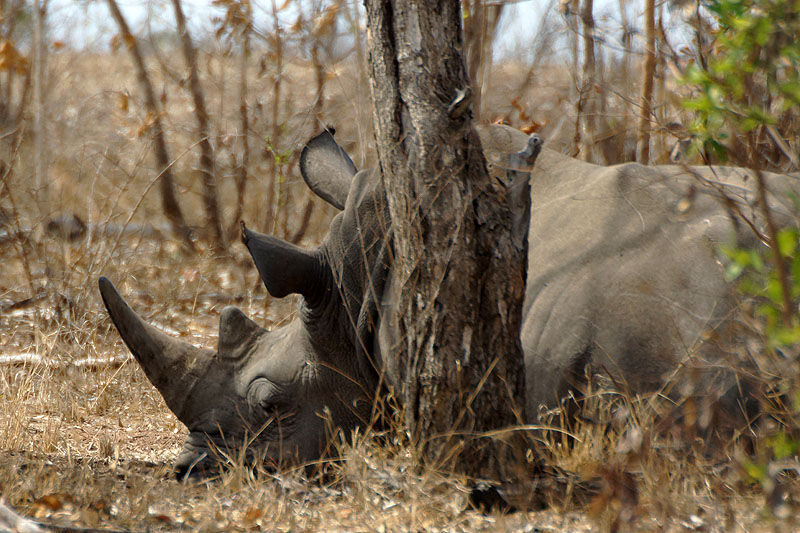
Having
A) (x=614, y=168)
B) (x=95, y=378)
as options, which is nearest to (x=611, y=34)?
(x=614, y=168)

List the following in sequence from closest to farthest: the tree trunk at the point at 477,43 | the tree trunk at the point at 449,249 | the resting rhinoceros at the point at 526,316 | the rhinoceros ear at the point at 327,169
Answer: the tree trunk at the point at 449,249 → the resting rhinoceros at the point at 526,316 → the rhinoceros ear at the point at 327,169 → the tree trunk at the point at 477,43

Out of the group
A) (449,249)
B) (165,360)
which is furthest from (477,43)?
(449,249)

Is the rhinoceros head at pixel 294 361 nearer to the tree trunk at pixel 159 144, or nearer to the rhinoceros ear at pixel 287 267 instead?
the rhinoceros ear at pixel 287 267

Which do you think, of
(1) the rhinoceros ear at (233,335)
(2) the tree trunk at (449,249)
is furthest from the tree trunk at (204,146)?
(2) the tree trunk at (449,249)

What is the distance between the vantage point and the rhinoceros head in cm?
396

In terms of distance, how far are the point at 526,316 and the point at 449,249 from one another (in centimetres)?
79

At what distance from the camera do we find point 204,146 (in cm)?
883

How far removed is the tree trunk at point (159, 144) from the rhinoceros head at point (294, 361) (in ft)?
15.2

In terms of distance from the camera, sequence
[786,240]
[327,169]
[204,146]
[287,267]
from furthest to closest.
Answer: [204,146] < [327,169] < [287,267] < [786,240]

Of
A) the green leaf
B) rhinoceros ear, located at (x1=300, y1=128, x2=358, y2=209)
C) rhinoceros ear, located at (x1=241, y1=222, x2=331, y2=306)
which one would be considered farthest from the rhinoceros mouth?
the green leaf

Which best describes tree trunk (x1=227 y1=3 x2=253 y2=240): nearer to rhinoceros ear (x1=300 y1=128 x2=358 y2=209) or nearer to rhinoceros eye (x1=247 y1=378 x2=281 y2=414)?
rhinoceros ear (x1=300 y1=128 x2=358 y2=209)

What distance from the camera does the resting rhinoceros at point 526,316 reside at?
3.67 metres

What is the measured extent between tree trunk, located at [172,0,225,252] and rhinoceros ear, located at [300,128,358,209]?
3.87 m

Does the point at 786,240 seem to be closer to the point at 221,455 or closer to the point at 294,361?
the point at 294,361
